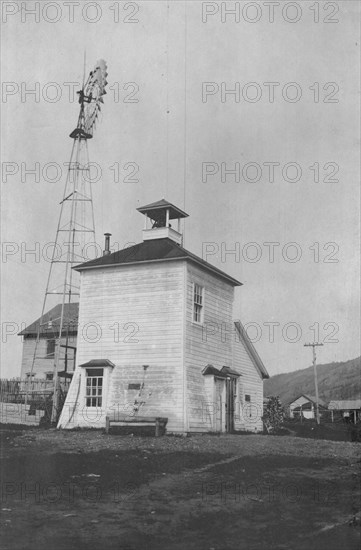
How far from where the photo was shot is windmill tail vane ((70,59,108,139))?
23.9 meters

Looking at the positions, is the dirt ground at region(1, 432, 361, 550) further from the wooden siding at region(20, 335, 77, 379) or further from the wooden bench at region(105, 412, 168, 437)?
the wooden siding at region(20, 335, 77, 379)

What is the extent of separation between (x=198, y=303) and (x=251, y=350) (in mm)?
7319

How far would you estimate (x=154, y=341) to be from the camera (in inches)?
893

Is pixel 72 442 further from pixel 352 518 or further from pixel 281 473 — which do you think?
pixel 352 518

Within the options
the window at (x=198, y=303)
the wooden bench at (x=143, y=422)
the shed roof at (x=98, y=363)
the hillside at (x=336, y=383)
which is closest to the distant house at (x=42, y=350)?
the shed roof at (x=98, y=363)

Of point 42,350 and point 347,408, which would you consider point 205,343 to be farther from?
point 347,408

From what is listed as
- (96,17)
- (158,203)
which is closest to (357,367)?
(158,203)

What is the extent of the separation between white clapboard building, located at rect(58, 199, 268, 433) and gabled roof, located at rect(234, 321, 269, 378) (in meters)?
3.22

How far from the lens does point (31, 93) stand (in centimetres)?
1777

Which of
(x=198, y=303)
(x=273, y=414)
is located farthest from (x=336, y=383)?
(x=198, y=303)

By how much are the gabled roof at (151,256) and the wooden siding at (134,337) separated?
285 millimetres

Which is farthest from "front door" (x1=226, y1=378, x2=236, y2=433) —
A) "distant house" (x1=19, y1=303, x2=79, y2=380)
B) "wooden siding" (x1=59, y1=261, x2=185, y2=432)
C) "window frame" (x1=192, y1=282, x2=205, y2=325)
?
"distant house" (x1=19, y1=303, x2=79, y2=380)

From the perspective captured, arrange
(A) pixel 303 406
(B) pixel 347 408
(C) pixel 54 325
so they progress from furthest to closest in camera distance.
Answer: (A) pixel 303 406 → (B) pixel 347 408 → (C) pixel 54 325

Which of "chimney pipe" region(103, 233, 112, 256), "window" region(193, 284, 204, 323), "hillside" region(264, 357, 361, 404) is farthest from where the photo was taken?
"hillside" region(264, 357, 361, 404)
